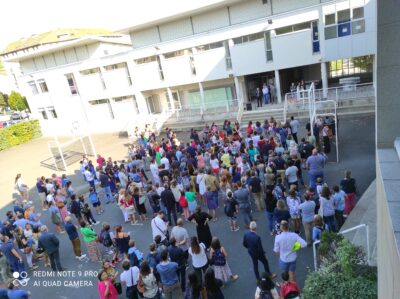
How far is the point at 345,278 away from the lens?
→ 18.5 feet

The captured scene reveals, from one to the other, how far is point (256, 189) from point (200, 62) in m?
16.2

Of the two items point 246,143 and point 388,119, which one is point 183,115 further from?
point 388,119

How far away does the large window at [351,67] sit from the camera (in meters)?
22.7

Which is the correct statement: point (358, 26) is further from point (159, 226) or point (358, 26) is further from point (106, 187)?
point (159, 226)

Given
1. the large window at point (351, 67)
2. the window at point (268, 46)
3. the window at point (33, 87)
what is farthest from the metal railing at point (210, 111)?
the window at point (33, 87)

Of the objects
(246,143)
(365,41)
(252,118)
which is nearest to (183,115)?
(252,118)

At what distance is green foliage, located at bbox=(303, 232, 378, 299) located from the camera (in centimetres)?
546

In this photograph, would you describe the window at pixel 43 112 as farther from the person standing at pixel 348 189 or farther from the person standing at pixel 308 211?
the person standing at pixel 348 189

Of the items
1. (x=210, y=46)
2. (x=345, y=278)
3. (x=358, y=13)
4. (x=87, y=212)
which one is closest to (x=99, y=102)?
(x=210, y=46)

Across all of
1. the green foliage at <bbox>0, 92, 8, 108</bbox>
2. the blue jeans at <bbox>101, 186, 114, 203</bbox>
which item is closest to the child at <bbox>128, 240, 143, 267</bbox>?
the blue jeans at <bbox>101, 186, 114, 203</bbox>

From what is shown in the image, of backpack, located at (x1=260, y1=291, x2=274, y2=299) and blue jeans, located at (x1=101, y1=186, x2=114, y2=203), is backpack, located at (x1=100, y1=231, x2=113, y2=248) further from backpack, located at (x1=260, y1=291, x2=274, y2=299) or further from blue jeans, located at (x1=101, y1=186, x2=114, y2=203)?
backpack, located at (x1=260, y1=291, x2=274, y2=299)

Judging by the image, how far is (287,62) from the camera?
2109cm

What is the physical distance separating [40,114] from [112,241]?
30.3m

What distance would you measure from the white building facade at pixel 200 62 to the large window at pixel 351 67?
69 mm
